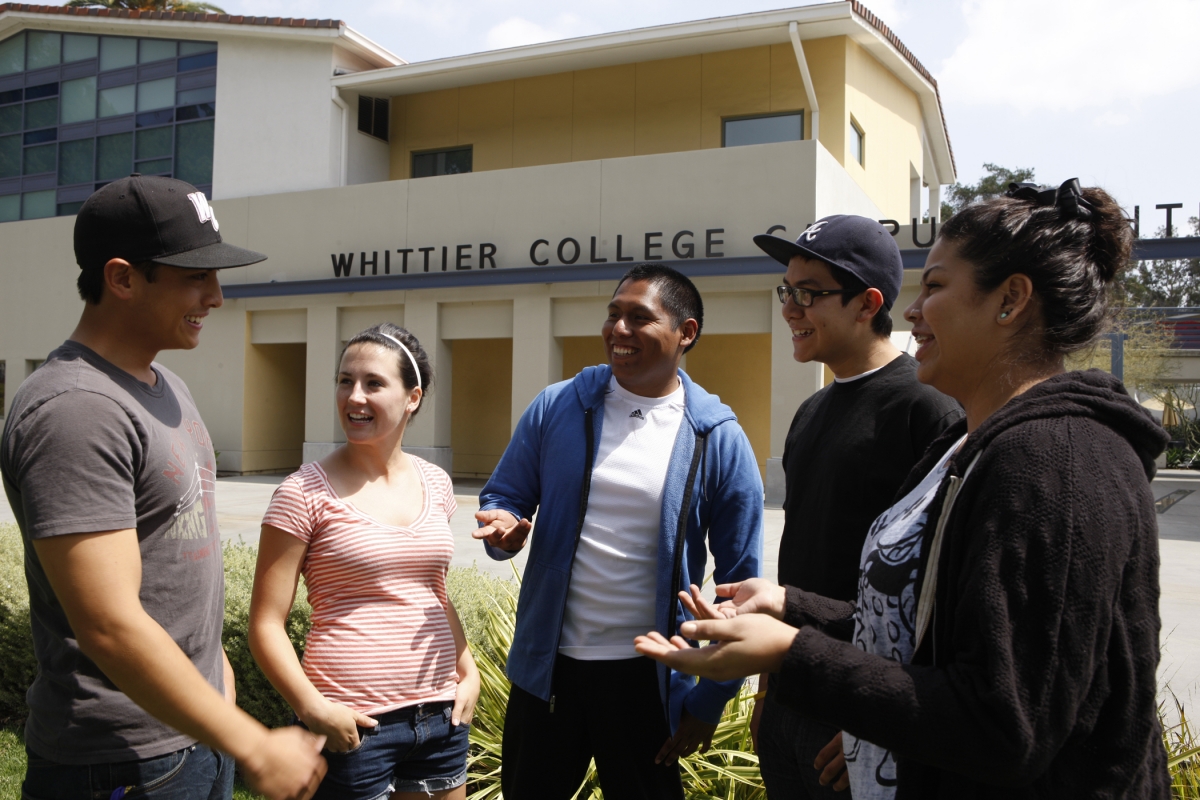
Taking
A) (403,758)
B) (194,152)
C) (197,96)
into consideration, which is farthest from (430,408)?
(403,758)

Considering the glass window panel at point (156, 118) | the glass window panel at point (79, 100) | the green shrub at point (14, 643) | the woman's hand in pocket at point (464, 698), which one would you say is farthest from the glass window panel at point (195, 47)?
the woman's hand in pocket at point (464, 698)

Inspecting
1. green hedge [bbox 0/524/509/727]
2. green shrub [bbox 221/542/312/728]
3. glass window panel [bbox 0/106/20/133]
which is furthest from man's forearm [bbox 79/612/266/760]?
glass window panel [bbox 0/106/20/133]

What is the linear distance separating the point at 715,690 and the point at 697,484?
2.15 feet

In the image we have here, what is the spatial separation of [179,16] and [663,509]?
21027 millimetres

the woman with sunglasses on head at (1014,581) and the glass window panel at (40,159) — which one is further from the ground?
the glass window panel at (40,159)

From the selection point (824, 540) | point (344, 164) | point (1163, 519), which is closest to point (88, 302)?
point (824, 540)

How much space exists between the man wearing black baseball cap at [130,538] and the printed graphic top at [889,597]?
119 centimetres

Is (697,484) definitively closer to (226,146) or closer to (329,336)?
(329,336)

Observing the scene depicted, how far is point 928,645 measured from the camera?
1.57 metres

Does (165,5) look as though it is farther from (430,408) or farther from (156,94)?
(430,408)

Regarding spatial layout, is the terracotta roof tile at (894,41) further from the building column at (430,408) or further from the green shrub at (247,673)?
the green shrub at (247,673)

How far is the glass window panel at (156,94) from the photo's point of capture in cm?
1998

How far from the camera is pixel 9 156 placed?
22047 mm

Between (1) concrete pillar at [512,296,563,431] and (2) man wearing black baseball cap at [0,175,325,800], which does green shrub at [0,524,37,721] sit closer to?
(2) man wearing black baseball cap at [0,175,325,800]
